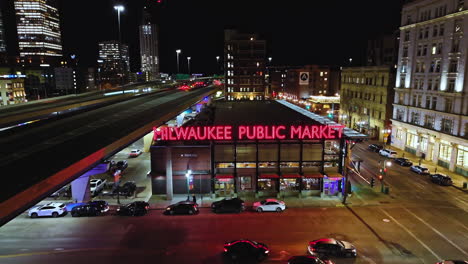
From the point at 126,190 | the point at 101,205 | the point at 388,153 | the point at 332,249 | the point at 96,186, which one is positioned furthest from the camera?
the point at 388,153

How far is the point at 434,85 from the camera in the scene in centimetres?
5416

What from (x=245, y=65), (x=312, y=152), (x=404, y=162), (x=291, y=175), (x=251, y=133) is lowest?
(x=404, y=162)

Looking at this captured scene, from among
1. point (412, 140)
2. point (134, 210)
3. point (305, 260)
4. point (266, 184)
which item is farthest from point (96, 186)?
point (412, 140)

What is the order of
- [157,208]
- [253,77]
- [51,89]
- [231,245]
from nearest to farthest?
[231,245] → [157,208] → [253,77] → [51,89]

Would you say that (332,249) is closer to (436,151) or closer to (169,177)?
(169,177)

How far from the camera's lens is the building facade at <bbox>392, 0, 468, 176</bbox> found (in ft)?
157

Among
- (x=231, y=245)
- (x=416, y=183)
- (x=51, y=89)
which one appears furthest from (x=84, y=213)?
(x=51, y=89)

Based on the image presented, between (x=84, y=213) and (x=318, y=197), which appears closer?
(x=84, y=213)

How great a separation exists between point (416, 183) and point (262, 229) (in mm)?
28583

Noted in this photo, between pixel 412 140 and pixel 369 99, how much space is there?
63.4 feet

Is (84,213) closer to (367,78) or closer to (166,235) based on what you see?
(166,235)

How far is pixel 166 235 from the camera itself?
28.0 metres

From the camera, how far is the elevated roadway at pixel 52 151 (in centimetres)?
1512

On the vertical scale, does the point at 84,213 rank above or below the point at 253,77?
below
